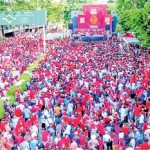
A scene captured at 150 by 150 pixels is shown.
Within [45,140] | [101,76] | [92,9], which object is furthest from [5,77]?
[92,9]

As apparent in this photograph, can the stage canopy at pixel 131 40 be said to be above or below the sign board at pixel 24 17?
below

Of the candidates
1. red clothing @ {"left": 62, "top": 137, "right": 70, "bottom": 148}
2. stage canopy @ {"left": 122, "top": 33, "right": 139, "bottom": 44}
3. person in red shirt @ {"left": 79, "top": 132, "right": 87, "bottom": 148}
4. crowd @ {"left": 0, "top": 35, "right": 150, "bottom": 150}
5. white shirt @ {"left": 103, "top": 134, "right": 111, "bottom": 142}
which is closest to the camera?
red clothing @ {"left": 62, "top": 137, "right": 70, "bottom": 148}

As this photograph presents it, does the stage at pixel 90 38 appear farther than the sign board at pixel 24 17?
Yes

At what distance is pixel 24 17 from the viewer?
4022 cm

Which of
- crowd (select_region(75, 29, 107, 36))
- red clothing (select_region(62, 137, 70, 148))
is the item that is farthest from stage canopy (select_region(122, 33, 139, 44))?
red clothing (select_region(62, 137, 70, 148))

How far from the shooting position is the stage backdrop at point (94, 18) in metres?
60.8

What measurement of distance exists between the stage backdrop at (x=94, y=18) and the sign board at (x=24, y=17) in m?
21.1

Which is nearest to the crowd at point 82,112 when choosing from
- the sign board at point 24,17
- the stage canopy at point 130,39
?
the stage canopy at point 130,39

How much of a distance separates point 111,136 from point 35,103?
542 centimetres

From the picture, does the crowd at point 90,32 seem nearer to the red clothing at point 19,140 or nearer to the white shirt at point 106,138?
the white shirt at point 106,138

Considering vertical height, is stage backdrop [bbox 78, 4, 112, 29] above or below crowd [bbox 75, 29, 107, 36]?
above

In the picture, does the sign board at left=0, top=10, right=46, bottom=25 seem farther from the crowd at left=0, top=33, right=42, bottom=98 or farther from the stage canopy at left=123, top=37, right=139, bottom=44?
the stage canopy at left=123, top=37, right=139, bottom=44

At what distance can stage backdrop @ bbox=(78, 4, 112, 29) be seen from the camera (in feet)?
199

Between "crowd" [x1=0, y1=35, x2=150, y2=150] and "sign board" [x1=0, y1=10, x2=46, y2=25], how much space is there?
13.5 metres
